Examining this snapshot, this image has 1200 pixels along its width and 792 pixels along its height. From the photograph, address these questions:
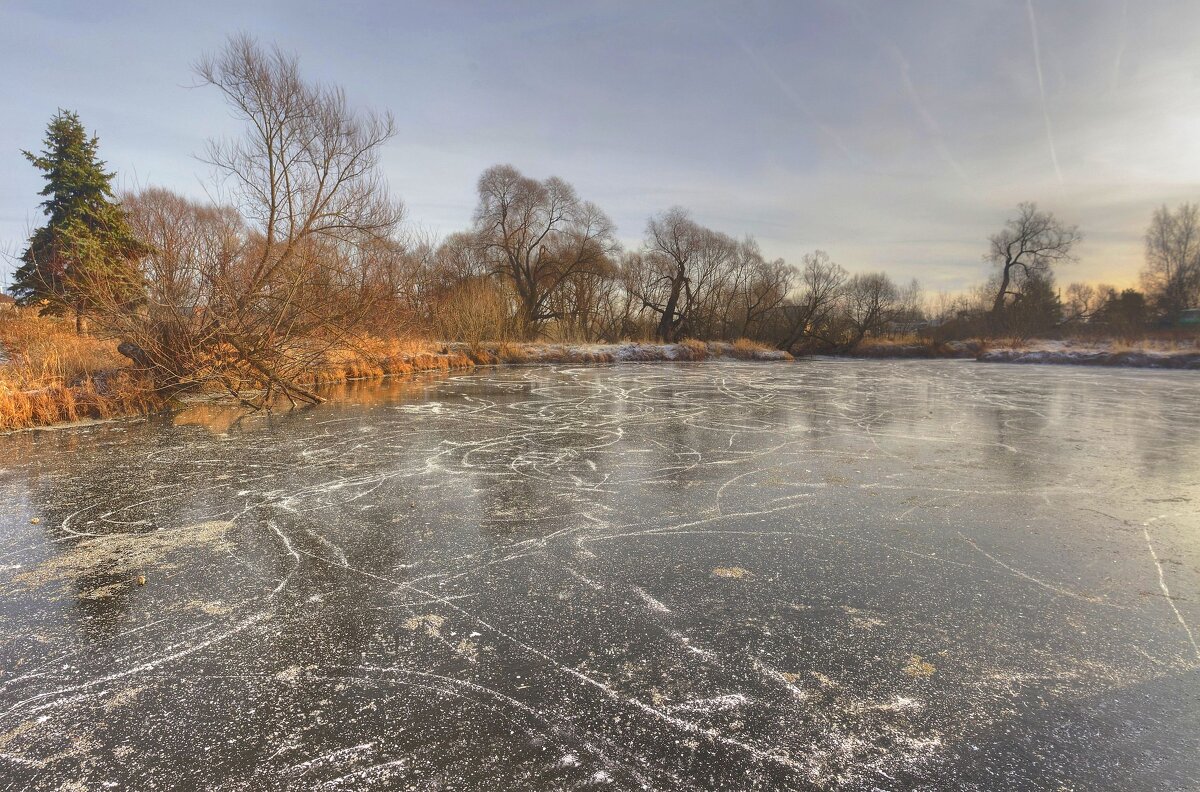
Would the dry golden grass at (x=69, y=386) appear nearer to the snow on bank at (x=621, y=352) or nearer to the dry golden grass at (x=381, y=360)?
the dry golden grass at (x=381, y=360)

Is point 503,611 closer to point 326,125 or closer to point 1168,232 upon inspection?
point 326,125

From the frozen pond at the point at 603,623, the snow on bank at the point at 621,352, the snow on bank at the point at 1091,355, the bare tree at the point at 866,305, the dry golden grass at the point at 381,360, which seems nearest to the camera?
the frozen pond at the point at 603,623

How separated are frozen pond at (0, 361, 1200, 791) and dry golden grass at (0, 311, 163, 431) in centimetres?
298

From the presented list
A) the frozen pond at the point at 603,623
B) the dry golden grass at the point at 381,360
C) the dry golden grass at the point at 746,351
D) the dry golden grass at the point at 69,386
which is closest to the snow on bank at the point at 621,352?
the dry golden grass at the point at 746,351

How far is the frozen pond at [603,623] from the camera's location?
1.55 meters

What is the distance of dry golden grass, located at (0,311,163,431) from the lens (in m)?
7.06

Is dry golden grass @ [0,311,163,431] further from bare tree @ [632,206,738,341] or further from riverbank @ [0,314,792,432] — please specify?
bare tree @ [632,206,738,341]

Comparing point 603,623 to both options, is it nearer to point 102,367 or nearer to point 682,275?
point 102,367

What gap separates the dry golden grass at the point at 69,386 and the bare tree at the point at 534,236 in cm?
1967

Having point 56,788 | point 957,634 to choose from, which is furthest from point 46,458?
point 957,634

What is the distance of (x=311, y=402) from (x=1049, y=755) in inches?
394

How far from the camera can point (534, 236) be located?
29.8m

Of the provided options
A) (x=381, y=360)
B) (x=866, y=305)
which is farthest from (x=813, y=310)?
(x=381, y=360)

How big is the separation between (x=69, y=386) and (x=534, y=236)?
23617 millimetres
